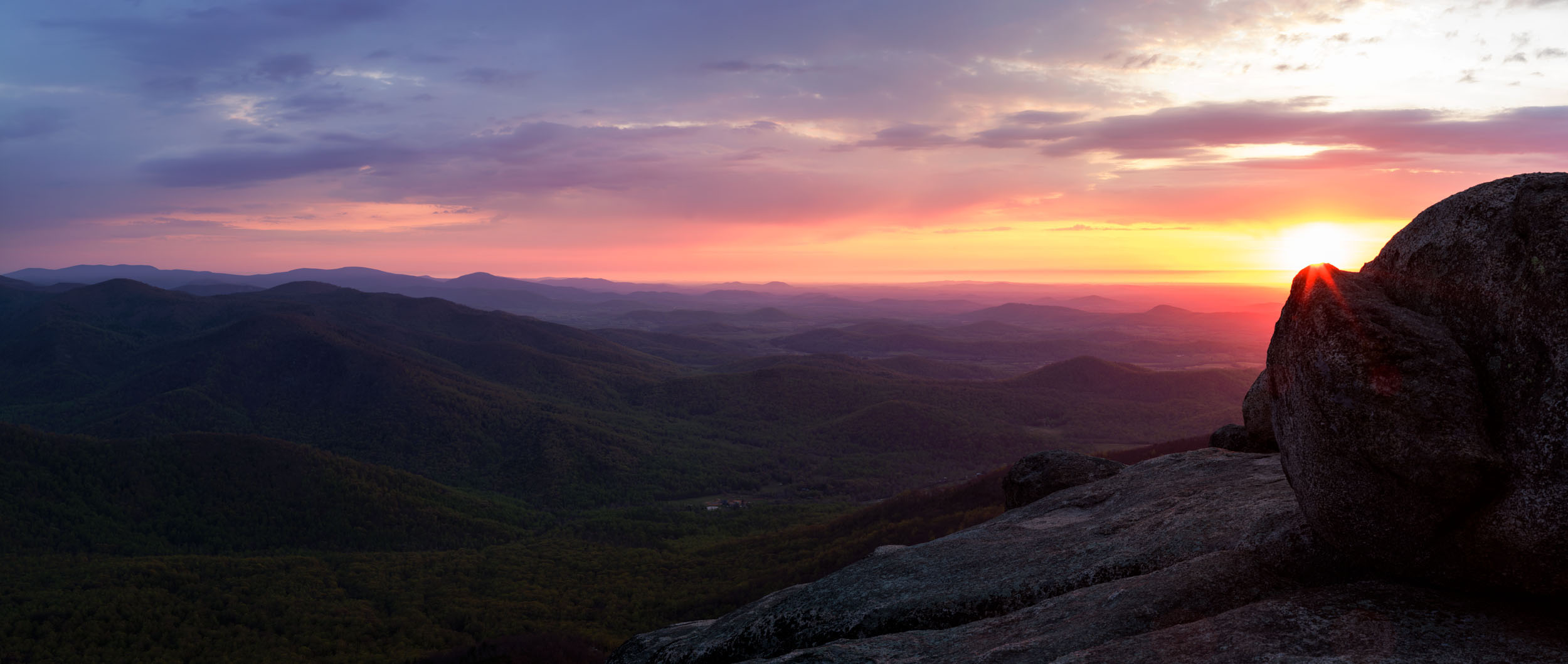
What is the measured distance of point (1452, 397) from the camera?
923 centimetres

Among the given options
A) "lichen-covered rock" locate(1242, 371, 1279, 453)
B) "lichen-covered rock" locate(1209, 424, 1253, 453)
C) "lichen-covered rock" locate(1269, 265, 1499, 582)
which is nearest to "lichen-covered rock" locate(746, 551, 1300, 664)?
"lichen-covered rock" locate(1269, 265, 1499, 582)

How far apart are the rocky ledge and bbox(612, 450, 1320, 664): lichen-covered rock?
9.8 inches

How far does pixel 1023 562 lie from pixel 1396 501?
28.8 feet

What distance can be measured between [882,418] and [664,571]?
4576 inches

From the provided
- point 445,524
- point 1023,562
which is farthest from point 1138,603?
point 445,524

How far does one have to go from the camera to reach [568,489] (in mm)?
153500

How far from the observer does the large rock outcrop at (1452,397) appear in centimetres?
871

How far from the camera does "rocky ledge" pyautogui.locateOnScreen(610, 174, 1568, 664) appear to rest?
28.9 ft

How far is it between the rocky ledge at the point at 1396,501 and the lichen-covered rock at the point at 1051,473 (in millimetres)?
14536

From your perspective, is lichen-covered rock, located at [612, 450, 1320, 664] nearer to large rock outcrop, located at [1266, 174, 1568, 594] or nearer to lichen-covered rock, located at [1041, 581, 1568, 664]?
lichen-covered rock, located at [1041, 581, 1568, 664]

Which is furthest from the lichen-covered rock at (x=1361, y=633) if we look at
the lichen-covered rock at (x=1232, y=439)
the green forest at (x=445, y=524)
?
the green forest at (x=445, y=524)

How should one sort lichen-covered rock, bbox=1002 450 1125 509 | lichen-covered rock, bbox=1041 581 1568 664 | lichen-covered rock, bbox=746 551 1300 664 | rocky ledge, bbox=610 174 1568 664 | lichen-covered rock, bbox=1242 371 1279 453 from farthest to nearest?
lichen-covered rock, bbox=1002 450 1125 509
lichen-covered rock, bbox=1242 371 1279 453
lichen-covered rock, bbox=746 551 1300 664
rocky ledge, bbox=610 174 1568 664
lichen-covered rock, bbox=1041 581 1568 664

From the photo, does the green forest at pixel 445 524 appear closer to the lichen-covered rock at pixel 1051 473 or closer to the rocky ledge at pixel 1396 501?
the lichen-covered rock at pixel 1051 473

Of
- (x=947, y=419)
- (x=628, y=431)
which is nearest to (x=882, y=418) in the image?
(x=947, y=419)
